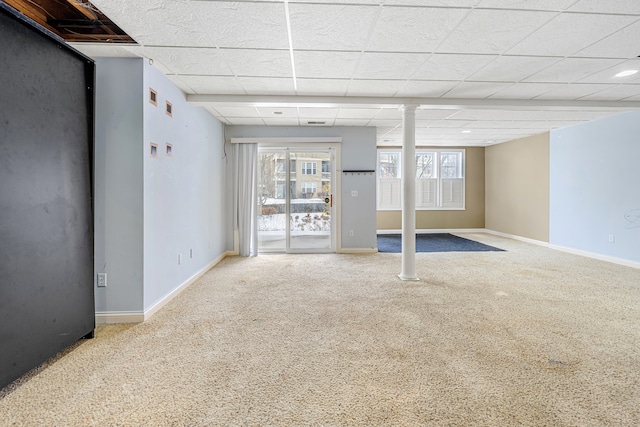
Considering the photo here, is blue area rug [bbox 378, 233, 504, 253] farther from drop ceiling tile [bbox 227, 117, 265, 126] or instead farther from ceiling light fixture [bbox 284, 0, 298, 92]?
ceiling light fixture [bbox 284, 0, 298, 92]

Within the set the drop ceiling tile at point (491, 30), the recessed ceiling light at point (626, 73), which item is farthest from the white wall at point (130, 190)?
the recessed ceiling light at point (626, 73)

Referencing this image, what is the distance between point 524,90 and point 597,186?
2.88 metres

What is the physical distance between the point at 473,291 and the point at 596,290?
150cm

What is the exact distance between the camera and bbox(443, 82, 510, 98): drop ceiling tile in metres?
3.54

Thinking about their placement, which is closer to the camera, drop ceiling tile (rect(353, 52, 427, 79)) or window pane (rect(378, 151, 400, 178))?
drop ceiling tile (rect(353, 52, 427, 79))

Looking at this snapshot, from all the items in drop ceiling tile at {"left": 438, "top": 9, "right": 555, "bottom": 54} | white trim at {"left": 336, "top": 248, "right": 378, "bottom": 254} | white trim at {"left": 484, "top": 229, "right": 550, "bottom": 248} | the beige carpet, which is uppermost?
Result: drop ceiling tile at {"left": 438, "top": 9, "right": 555, "bottom": 54}

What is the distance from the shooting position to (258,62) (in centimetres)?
292

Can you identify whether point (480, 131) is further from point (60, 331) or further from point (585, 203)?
point (60, 331)

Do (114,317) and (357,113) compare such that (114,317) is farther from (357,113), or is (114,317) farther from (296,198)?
(357,113)

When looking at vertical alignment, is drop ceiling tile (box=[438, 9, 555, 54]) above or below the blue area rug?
above

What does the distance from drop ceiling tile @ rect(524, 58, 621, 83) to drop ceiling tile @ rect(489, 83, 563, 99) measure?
131mm

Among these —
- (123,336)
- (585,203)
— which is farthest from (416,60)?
(585,203)

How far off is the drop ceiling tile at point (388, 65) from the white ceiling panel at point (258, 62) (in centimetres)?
73

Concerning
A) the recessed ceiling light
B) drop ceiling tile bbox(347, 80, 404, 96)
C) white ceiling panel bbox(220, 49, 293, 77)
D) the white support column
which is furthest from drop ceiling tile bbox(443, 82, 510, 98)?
white ceiling panel bbox(220, 49, 293, 77)
